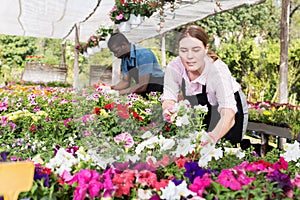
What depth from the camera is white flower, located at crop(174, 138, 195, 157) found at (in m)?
1.80

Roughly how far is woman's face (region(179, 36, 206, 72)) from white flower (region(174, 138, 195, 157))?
13.0 inches

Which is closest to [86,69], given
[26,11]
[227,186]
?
[227,186]

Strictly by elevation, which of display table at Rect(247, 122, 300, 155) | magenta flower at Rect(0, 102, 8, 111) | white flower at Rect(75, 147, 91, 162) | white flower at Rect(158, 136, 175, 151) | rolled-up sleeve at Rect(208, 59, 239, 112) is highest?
rolled-up sleeve at Rect(208, 59, 239, 112)

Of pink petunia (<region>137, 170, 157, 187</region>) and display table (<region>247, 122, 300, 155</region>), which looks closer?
pink petunia (<region>137, 170, 157, 187</region>)

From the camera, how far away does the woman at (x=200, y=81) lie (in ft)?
6.49

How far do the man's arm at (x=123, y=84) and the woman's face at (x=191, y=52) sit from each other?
0.24 metres

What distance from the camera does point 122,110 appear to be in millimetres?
2264

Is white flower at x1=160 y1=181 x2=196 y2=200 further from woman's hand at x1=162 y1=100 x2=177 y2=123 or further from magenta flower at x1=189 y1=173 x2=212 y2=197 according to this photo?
woman's hand at x1=162 y1=100 x2=177 y2=123

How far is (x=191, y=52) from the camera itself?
195cm

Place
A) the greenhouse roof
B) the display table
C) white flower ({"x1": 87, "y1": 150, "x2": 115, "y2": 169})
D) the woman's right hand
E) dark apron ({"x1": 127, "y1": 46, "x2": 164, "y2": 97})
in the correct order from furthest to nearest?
the greenhouse roof
the display table
the woman's right hand
dark apron ({"x1": 127, "y1": 46, "x2": 164, "y2": 97})
white flower ({"x1": 87, "y1": 150, "x2": 115, "y2": 169})

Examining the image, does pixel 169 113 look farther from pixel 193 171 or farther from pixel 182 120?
pixel 193 171

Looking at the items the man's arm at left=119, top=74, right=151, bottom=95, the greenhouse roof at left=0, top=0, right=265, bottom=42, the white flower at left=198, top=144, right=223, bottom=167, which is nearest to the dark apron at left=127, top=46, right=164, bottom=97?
the man's arm at left=119, top=74, right=151, bottom=95

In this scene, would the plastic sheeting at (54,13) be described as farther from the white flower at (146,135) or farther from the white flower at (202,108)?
the white flower at (146,135)

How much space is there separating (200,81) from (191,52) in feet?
1.70
